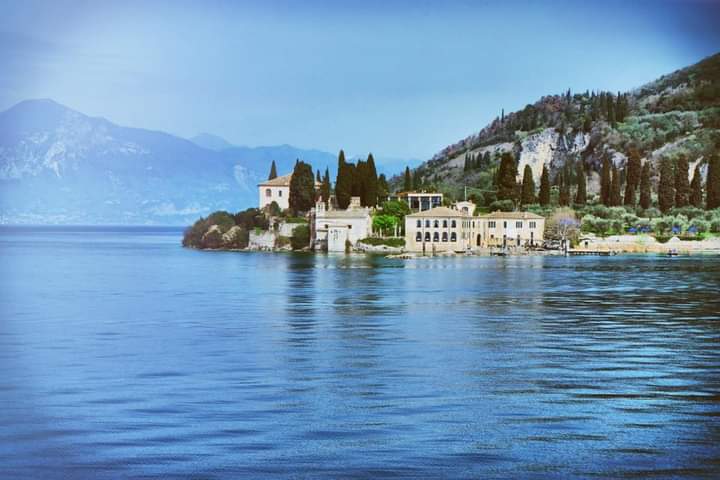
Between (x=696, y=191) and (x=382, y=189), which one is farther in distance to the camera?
(x=382, y=189)

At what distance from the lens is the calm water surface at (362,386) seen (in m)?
7.68

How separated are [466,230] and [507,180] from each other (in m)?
5.96

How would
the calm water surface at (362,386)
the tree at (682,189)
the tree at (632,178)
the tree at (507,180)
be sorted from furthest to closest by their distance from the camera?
the tree at (507,180) → the tree at (632,178) → the tree at (682,189) → the calm water surface at (362,386)

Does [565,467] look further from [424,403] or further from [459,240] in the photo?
[459,240]

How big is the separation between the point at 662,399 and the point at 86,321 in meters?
11.3

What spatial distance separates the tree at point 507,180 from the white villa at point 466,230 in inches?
→ 146

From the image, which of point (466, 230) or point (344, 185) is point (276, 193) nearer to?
point (344, 185)

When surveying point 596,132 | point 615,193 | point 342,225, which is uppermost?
point 596,132

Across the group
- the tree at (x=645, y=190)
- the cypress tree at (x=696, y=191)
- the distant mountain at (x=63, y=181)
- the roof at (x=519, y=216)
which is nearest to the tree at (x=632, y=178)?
the tree at (x=645, y=190)

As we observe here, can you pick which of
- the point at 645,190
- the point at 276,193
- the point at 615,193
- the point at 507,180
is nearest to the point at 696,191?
the point at 645,190

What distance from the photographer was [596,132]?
72.4m

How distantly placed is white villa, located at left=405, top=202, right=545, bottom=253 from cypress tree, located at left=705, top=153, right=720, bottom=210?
901 centimetres

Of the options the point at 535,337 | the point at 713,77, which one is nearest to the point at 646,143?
the point at 713,77

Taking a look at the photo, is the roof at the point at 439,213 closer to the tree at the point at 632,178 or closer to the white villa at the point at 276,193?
the white villa at the point at 276,193
